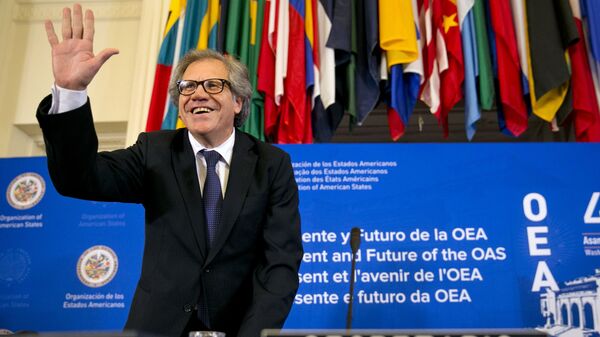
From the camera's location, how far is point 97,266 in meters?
2.98

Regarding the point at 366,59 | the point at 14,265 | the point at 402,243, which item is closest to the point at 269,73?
the point at 366,59

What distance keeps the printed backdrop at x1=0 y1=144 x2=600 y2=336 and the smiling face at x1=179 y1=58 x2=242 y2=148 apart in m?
1.16

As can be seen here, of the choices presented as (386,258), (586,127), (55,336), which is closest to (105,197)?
(55,336)

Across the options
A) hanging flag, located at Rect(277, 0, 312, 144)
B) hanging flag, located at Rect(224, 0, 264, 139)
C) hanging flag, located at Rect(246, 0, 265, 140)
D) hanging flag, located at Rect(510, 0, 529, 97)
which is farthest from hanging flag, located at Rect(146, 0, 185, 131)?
hanging flag, located at Rect(510, 0, 529, 97)

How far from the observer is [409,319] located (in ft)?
9.21

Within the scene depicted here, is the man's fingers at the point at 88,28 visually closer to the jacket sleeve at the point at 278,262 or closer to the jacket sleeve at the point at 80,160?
the jacket sleeve at the point at 80,160

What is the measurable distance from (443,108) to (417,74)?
0.26 meters

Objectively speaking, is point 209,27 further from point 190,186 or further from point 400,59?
point 190,186

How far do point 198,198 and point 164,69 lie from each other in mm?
2338

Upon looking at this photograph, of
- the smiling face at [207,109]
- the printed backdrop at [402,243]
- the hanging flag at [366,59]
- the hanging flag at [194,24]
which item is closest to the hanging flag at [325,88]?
the hanging flag at [366,59]

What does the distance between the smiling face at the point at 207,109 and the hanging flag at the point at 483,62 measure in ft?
6.92

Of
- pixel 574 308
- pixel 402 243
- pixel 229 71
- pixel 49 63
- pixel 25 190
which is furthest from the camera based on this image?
pixel 49 63

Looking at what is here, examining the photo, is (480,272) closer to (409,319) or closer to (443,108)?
(409,319)

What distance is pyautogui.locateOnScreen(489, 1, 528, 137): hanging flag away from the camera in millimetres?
3586
